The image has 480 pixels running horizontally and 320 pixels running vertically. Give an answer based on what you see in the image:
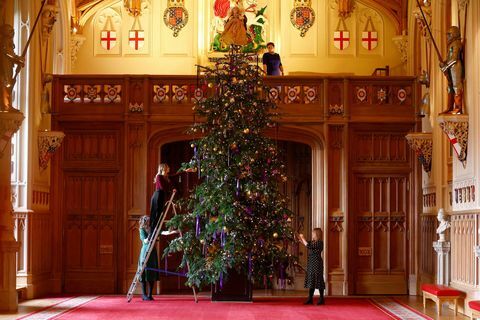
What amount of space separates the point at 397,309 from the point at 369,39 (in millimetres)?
7200

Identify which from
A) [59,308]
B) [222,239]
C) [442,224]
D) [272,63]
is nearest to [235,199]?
[222,239]

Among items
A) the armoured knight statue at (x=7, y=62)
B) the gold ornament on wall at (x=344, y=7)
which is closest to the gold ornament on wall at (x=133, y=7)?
the gold ornament on wall at (x=344, y=7)

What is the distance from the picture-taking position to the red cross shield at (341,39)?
63.3 ft

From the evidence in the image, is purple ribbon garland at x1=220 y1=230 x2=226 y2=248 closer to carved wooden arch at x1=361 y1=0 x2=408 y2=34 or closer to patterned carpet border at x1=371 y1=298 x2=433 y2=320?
patterned carpet border at x1=371 y1=298 x2=433 y2=320

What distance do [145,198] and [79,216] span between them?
1.32m

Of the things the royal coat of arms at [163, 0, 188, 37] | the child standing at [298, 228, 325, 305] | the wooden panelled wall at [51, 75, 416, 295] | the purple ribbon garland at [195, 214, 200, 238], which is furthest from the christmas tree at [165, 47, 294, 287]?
the royal coat of arms at [163, 0, 188, 37]

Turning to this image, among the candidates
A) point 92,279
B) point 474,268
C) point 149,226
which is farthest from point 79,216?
point 474,268

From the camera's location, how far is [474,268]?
13.0 meters

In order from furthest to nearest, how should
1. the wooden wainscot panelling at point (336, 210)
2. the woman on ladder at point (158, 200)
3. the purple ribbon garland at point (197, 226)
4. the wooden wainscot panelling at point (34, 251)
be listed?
the wooden wainscot panelling at point (336, 210) < the wooden wainscot panelling at point (34, 251) < the woman on ladder at point (158, 200) < the purple ribbon garland at point (197, 226)

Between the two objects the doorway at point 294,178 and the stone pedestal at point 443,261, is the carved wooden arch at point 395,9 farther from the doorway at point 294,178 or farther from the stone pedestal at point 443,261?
the stone pedestal at point 443,261

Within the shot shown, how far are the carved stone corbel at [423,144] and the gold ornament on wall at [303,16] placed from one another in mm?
4304

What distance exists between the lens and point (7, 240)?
1335 cm

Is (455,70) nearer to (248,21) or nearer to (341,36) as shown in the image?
(341,36)

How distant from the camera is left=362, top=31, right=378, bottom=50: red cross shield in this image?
19.3 metres
